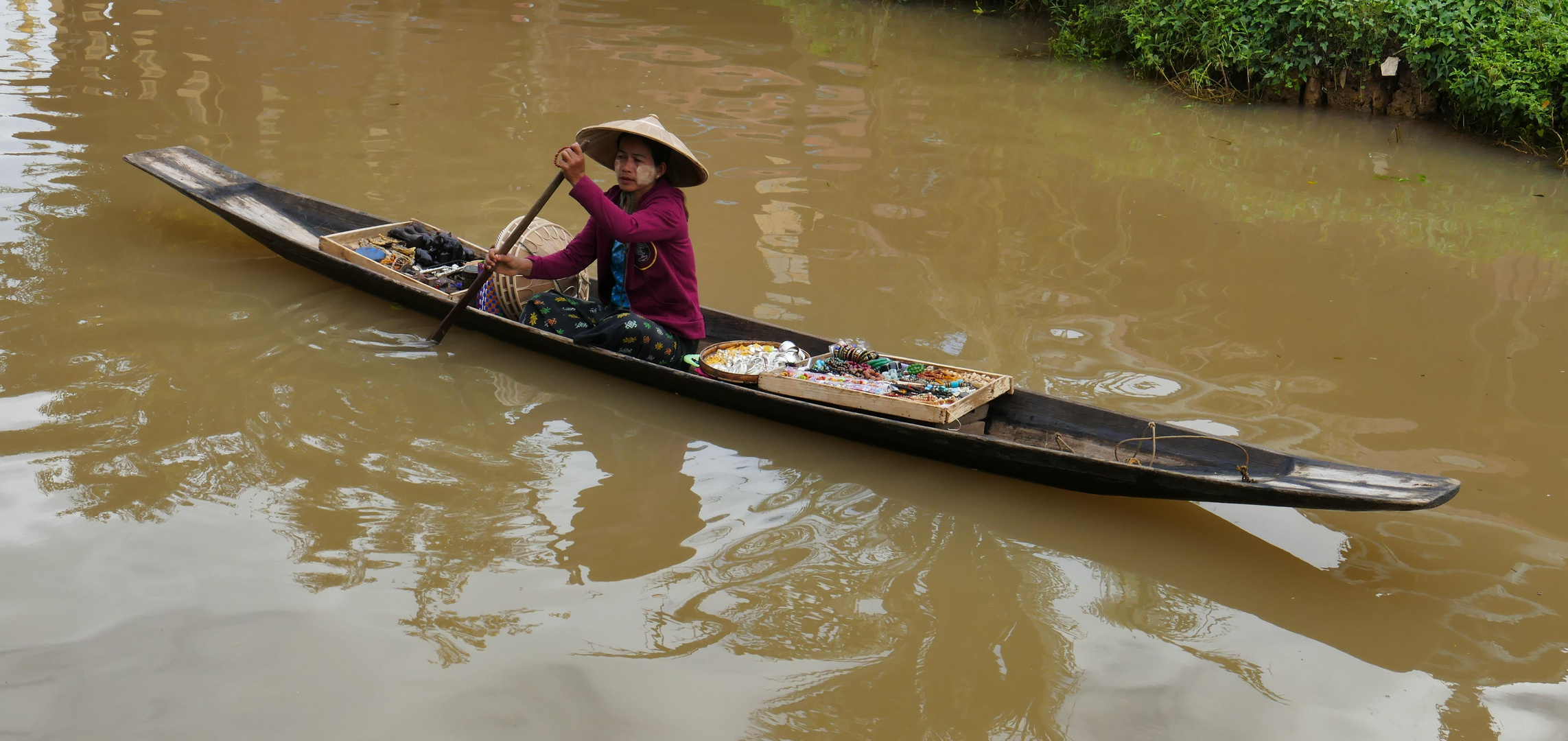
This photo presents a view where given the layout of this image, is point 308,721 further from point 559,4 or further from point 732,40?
point 559,4

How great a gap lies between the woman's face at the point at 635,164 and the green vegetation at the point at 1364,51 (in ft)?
21.8

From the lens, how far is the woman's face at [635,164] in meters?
3.73

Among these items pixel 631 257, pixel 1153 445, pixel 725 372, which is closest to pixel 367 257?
pixel 631 257

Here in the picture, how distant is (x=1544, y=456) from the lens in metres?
3.86

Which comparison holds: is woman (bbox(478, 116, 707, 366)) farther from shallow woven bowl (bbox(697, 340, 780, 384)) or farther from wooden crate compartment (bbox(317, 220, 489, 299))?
wooden crate compartment (bbox(317, 220, 489, 299))

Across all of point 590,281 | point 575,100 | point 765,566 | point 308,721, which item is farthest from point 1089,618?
point 575,100

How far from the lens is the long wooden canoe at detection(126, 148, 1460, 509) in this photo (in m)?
2.91

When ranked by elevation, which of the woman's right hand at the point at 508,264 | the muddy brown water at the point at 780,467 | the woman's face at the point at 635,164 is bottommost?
the muddy brown water at the point at 780,467

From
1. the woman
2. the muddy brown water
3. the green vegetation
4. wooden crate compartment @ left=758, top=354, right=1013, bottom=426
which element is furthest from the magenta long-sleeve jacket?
the green vegetation

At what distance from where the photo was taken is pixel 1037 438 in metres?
3.63

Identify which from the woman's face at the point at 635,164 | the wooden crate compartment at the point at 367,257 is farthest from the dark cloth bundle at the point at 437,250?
the woman's face at the point at 635,164

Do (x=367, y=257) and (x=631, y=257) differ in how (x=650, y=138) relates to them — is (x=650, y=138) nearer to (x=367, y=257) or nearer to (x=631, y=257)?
(x=631, y=257)

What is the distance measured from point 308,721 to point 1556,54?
8.46m

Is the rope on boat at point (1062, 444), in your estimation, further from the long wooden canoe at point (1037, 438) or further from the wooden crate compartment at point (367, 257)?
the wooden crate compartment at point (367, 257)
